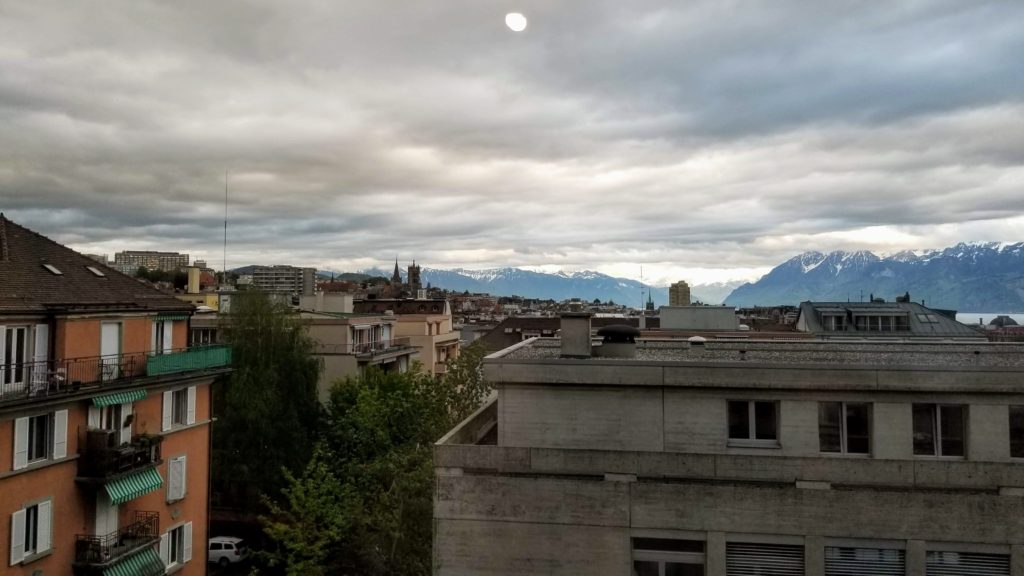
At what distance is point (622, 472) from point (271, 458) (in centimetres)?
2914

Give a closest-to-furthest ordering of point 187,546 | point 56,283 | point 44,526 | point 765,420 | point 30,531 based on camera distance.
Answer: point 765,420 → point 30,531 → point 44,526 → point 56,283 → point 187,546

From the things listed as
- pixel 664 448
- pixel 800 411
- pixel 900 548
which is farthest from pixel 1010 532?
pixel 664 448

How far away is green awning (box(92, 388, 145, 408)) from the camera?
79.5 ft

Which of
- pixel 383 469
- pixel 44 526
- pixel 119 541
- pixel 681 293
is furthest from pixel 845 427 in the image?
pixel 681 293

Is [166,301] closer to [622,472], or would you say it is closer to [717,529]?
[622,472]

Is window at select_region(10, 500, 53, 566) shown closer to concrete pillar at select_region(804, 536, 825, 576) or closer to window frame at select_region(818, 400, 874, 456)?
concrete pillar at select_region(804, 536, 825, 576)

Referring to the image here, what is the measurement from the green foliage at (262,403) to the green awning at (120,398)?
12138mm

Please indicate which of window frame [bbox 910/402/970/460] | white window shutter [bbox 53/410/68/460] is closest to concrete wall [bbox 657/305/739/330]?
window frame [bbox 910/402/970/460]

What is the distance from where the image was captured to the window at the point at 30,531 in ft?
69.8

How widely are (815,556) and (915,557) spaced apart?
229 cm

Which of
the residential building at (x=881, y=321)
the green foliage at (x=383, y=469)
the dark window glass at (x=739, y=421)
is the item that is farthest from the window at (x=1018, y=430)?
the residential building at (x=881, y=321)

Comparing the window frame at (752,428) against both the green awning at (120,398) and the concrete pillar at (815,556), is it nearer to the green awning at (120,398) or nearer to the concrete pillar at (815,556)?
the concrete pillar at (815,556)

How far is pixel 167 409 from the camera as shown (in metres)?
28.9

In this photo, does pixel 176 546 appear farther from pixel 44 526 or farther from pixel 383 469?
pixel 383 469
